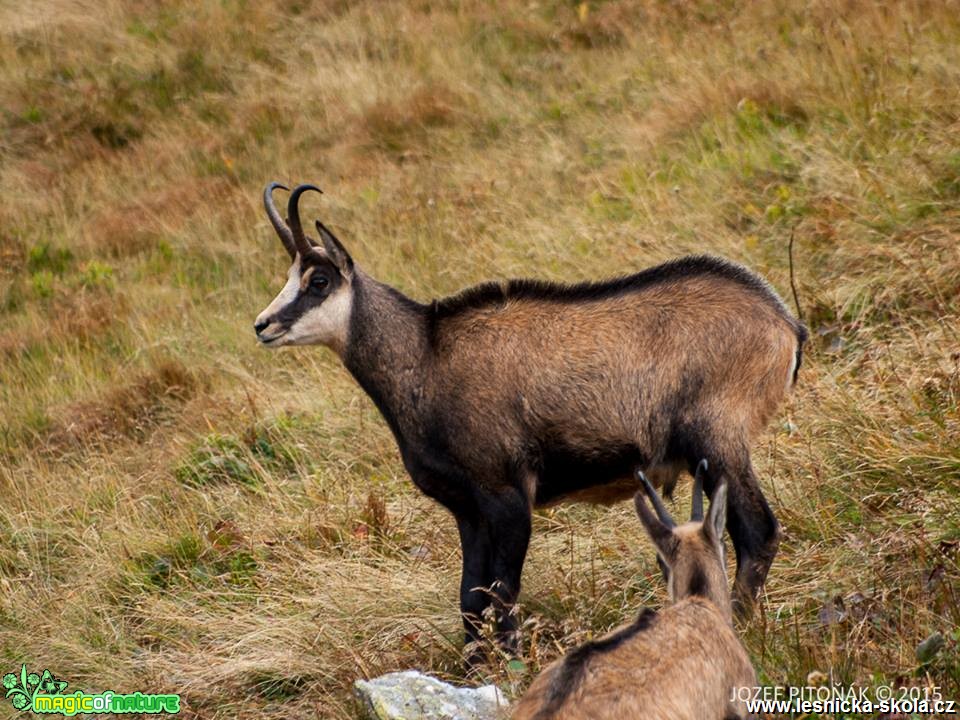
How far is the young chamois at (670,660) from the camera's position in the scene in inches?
143

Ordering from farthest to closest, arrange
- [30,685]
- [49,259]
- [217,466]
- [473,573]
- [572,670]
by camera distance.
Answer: [49,259] → [217,466] → [30,685] → [473,573] → [572,670]

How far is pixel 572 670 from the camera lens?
3.70 m

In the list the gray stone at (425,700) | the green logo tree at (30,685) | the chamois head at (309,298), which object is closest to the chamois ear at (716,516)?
the gray stone at (425,700)

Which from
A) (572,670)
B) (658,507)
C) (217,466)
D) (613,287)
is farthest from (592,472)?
(217,466)

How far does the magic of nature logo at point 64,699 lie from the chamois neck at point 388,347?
1640 millimetres

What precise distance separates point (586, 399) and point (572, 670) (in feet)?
6.87

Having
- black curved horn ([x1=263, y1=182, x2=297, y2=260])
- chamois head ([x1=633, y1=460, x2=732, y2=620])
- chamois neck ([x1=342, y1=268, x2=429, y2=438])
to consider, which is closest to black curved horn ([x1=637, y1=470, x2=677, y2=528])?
chamois head ([x1=633, y1=460, x2=732, y2=620])

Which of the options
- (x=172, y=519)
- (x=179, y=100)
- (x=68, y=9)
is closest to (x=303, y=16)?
(x=179, y=100)

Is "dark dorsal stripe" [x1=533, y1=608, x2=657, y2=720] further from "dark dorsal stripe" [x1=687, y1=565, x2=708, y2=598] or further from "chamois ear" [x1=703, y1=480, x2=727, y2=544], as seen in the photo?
"chamois ear" [x1=703, y1=480, x2=727, y2=544]

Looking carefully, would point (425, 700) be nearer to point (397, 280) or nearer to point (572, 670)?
point (572, 670)

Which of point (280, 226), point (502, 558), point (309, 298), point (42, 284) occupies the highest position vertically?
point (280, 226)

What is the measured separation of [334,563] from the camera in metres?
6.51

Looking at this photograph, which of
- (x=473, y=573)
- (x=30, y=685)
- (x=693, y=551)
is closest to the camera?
(x=693, y=551)

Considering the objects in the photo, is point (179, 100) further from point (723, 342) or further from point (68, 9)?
point (723, 342)
